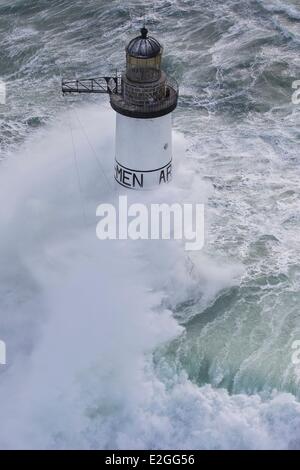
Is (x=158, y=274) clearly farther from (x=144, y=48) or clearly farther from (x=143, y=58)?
(x=144, y=48)

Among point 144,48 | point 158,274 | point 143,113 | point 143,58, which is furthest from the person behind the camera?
point 158,274

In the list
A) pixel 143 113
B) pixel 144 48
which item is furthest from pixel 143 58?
pixel 143 113

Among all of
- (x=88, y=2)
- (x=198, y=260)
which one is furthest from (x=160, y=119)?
(x=88, y=2)

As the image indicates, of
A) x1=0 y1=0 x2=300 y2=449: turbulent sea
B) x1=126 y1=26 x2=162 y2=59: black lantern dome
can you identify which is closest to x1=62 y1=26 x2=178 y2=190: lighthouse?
x1=126 y1=26 x2=162 y2=59: black lantern dome

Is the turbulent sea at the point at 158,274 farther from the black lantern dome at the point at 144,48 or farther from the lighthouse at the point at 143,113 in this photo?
the black lantern dome at the point at 144,48

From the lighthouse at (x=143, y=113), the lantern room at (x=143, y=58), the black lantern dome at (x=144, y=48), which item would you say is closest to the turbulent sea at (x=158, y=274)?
the lighthouse at (x=143, y=113)
